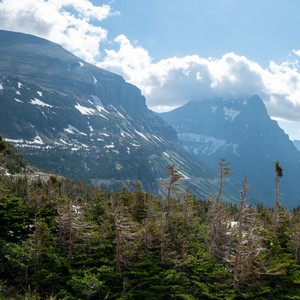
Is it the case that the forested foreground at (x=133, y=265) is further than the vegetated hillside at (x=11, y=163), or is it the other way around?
the vegetated hillside at (x=11, y=163)

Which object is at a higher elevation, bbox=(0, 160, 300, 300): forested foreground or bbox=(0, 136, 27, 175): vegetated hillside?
bbox=(0, 136, 27, 175): vegetated hillside

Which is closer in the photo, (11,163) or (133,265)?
(133,265)

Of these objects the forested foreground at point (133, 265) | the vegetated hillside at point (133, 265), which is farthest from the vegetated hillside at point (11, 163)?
the vegetated hillside at point (133, 265)

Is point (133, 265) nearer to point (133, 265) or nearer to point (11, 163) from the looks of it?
point (133, 265)

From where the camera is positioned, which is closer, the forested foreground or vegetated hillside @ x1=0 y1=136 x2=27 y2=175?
the forested foreground

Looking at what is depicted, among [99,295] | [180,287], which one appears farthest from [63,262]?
[180,287]

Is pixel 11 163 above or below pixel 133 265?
above

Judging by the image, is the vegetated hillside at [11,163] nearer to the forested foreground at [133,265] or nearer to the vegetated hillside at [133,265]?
the forested foreground at [133,265]

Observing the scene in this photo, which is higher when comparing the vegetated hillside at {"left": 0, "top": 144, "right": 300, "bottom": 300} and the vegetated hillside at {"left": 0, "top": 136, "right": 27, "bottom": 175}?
the vegetated hillside at {"left": 0, "top": 136, "right": 27, "bottom": 175}

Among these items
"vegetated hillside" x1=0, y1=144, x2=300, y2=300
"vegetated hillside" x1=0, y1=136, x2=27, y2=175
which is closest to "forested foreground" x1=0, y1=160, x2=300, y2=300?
"vegetated hillside" x1=0, y1=144, x2=300, y2=300

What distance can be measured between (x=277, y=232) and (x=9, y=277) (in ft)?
117

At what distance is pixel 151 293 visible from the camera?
37031 millimetres

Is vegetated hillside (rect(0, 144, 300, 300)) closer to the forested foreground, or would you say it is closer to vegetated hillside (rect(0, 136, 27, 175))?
the forested foreground

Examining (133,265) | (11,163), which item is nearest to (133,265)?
(133,265)
